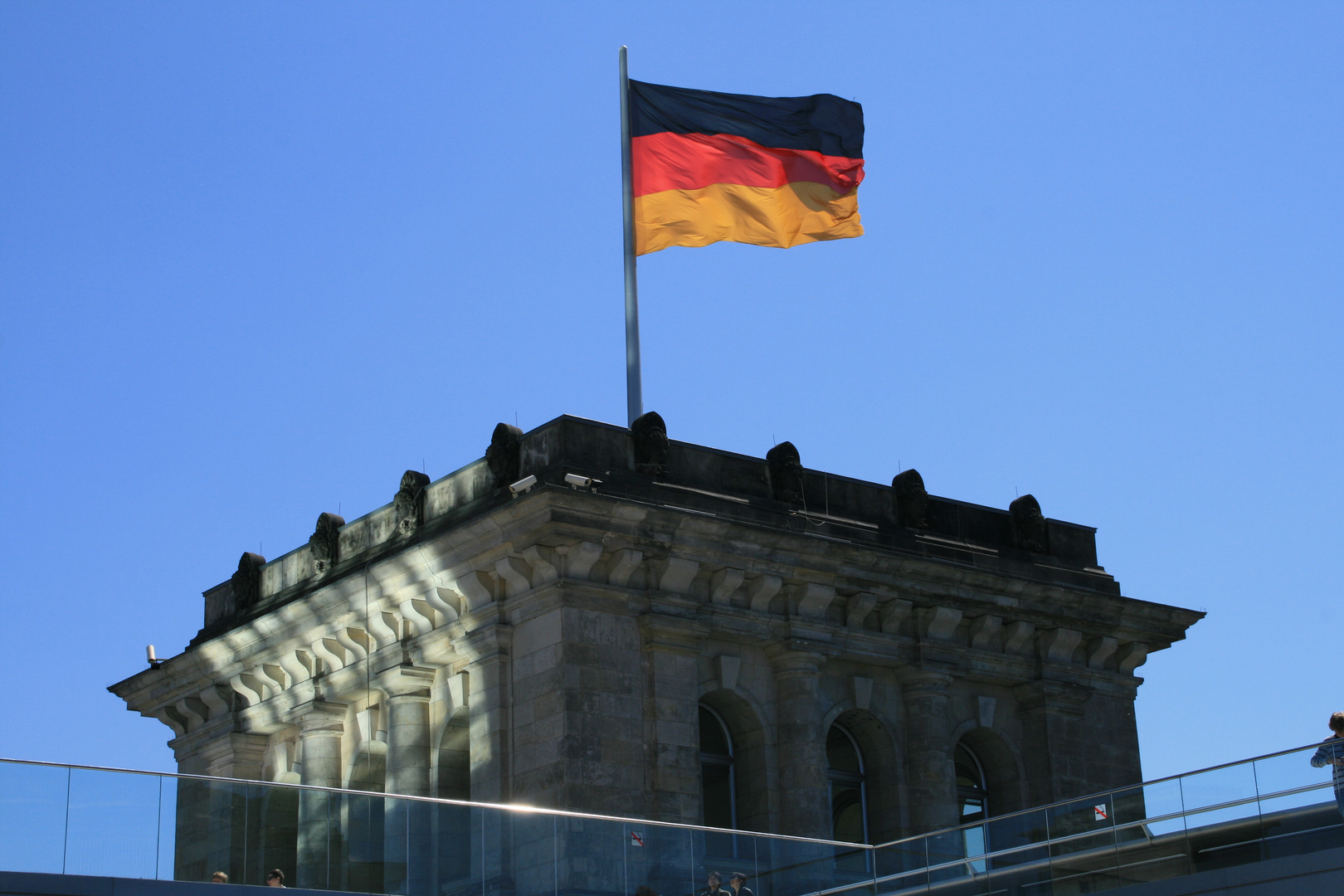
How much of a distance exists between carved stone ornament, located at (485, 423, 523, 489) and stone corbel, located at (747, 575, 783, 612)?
4.59 m

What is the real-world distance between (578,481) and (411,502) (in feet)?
17.5

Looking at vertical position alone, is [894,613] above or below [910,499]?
below

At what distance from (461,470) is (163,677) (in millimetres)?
9553

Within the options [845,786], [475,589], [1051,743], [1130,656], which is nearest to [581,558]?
[475,589]

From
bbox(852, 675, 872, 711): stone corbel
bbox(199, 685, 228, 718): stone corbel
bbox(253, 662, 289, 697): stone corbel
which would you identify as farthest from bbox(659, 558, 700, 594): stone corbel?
bbox(199, 685, 228, 718): stone corbel

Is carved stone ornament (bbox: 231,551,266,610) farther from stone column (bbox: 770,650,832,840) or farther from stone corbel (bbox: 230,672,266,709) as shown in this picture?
stone column (bbox: 770,650,832,840)

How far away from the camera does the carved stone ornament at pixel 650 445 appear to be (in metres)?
34.2

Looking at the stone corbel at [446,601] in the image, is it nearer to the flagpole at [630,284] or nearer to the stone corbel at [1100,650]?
the flagpole at [630,284]

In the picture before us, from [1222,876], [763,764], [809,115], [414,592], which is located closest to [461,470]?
[414,592]

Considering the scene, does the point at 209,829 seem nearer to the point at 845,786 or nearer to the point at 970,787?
the point at 845,786

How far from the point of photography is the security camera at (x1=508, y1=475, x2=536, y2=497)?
106 ft

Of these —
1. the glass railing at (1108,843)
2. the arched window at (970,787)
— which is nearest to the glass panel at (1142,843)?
the glass railing at (1108,843)

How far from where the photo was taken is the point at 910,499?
125ft

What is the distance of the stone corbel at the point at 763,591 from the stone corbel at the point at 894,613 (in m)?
2.52
